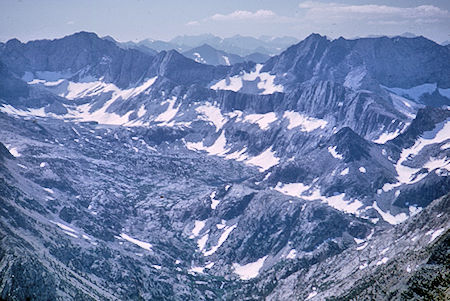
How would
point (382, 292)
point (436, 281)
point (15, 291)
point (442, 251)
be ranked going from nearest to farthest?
1. point (436, 281)
2. point (442, 251)
3. point (382, 292)
4. point (15, 291)

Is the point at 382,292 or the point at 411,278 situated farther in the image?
the point at 382,292

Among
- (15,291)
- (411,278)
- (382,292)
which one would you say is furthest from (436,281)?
(15,291)

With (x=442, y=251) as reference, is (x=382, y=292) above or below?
below

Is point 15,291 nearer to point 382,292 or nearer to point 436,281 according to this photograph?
point 382,292

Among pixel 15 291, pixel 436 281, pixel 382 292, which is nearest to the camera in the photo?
A: pixel 436 281

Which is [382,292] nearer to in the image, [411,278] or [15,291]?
[411,278]

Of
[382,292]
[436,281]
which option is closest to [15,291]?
[382,292]

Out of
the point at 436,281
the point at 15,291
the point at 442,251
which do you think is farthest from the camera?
the point at 15,291

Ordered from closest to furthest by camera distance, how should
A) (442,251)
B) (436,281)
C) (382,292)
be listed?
(436,281), (442,251), (382,292)

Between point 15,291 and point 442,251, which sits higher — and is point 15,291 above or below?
below
